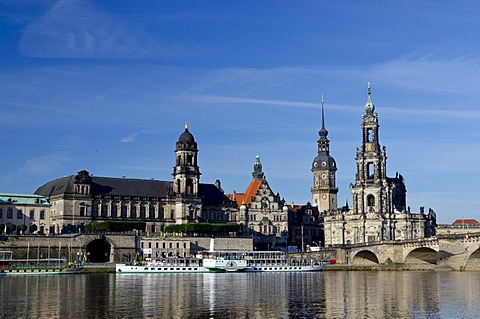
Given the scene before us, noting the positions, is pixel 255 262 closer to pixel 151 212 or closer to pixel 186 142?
pixel 151 212

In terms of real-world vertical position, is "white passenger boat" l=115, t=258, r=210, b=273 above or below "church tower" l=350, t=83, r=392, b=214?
below

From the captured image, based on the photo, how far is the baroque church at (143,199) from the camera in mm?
120688

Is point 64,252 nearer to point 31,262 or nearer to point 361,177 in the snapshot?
point 31,262

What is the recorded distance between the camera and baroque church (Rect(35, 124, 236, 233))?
120688mm

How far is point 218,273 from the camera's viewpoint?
100062 millimetres

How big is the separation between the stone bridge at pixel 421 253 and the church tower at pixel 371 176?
19.6m

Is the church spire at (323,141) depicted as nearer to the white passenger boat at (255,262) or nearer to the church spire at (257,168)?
the church spire at (257,168)

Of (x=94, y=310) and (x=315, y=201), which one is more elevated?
(x=315, y=201)

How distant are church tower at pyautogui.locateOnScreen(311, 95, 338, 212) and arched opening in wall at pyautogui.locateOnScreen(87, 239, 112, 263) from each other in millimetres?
61754

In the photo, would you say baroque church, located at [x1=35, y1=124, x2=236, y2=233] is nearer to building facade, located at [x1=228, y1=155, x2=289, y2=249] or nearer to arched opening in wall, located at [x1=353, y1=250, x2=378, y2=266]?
building facade, located at [x1=228, y1=155, x2=289, y2=249]

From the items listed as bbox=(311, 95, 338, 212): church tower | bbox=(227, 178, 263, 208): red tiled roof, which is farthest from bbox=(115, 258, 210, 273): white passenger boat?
bbox=(311, 95, 338, 212): church tower

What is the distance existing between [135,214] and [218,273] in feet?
102

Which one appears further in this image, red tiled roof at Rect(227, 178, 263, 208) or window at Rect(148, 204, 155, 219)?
red tiled roof at Rect(227, 178, 263, 208)

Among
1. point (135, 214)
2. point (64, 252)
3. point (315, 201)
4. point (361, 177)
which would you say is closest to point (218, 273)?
point (64, 252)
